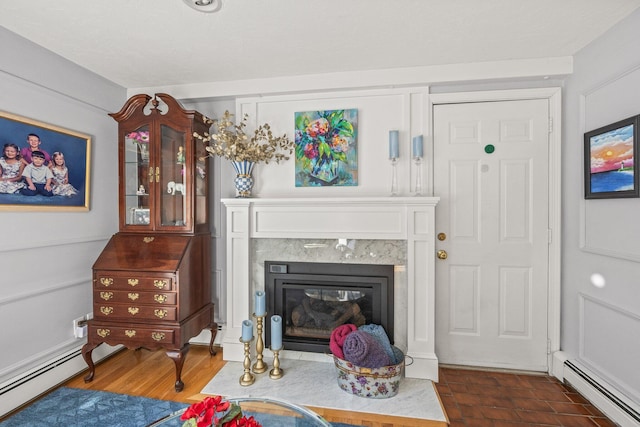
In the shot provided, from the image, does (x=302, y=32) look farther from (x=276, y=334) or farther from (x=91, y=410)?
(x=91, y=410)

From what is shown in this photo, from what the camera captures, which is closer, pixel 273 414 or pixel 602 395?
pixel 273 414

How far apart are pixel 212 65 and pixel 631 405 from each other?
3472 millimetres

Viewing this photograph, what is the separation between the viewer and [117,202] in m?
2.75

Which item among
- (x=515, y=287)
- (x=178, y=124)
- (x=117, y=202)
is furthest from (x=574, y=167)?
(x=117, y=202)

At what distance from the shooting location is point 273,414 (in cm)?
131

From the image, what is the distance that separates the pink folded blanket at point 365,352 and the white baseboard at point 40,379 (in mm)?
2099

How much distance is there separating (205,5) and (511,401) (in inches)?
122

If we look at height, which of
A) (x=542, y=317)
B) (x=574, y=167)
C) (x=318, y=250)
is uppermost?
(x=574, y=167)

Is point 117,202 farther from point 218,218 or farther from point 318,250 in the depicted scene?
point 318,250

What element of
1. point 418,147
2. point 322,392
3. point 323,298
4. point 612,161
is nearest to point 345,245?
point 323,298

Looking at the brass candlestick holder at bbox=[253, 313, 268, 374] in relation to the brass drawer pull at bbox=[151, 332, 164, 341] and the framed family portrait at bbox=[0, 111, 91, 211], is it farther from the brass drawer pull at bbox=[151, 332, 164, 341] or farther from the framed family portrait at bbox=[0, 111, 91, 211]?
the framed family portrait at bbox=[0, 111, 91, 211]

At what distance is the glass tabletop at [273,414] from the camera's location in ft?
4.12

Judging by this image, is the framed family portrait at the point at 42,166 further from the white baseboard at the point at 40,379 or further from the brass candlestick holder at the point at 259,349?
the brass candlestick holder at the point at 259,349

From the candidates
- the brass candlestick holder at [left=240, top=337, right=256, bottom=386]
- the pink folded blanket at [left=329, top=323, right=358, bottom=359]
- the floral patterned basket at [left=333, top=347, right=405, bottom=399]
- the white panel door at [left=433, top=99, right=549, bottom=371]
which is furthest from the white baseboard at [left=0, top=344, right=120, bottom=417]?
the white panel door at [left=433, top=99, right=549, bottom=371]
